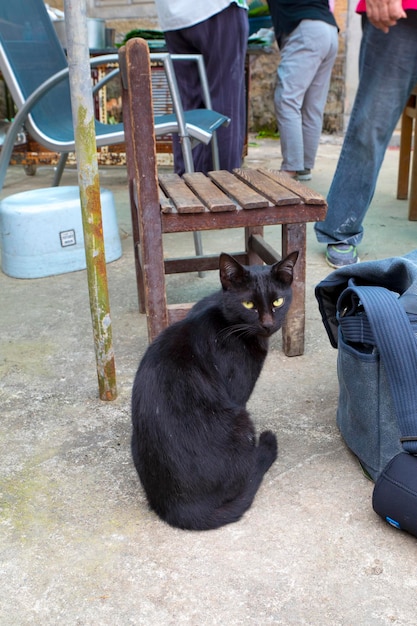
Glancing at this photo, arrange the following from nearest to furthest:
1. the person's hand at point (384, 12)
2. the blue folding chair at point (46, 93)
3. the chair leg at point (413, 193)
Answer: the person's hand at point (384, 12) < the blue folding chair at point (46, 93) < the chair leg at point (413, 193)

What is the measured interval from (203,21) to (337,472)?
2.61 m

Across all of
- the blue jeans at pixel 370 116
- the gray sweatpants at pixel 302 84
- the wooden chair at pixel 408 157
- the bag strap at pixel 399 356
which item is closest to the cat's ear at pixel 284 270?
the bag strap at pixel 399 356

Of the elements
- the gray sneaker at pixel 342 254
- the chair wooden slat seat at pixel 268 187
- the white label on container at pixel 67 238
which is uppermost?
the chair wooden slat seat at pixel 268 187

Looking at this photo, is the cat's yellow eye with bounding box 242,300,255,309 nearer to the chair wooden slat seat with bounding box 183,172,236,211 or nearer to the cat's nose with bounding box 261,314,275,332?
the cat's nose with bounding box 261,314,275,332

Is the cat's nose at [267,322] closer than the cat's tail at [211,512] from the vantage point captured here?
No

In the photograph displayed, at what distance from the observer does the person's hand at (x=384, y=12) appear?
2.52 metres

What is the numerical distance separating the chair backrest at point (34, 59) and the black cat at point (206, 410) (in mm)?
1978

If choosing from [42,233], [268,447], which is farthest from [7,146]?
[268,447]

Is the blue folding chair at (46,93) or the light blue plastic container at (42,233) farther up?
the blue folding chair at (46,93)

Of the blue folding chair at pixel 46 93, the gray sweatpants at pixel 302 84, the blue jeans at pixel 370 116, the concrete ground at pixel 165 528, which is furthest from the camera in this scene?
the gray sweatpants at pixel 302 84

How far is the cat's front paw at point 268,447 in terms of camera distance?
167cm

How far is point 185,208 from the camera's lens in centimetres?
200

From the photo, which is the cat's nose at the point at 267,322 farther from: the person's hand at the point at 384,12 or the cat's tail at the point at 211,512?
the person's hand at the point at 384,12

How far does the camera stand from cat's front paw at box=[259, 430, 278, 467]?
5.48 ft
